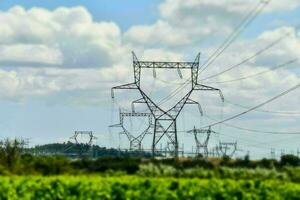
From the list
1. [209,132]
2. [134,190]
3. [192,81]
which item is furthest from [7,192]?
[209,132]

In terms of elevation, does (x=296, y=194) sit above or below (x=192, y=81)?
below

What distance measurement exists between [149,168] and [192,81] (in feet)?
81.6

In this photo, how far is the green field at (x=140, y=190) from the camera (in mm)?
22344

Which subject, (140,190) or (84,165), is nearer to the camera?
(140,190)

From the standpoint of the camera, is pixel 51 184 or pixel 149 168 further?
pixel 149 168

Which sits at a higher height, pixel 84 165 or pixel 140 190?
pixel 84 165

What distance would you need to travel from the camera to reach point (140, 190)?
74.5 feet

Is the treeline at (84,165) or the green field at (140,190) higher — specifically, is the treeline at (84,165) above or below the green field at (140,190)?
above

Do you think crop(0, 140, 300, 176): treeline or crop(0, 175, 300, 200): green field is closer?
crop(0, 175, 300, 200): green field

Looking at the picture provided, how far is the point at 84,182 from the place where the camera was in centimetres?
2286

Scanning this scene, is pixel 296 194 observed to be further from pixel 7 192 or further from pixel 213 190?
pixel 7 192

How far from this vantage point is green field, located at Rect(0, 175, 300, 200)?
73.3 ft

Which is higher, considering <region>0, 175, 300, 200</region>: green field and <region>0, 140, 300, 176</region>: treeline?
<region>0, 140, 300, 176</region>: treeline

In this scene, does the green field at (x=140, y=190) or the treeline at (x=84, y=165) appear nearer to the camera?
the green field at (x=140, y=190)
